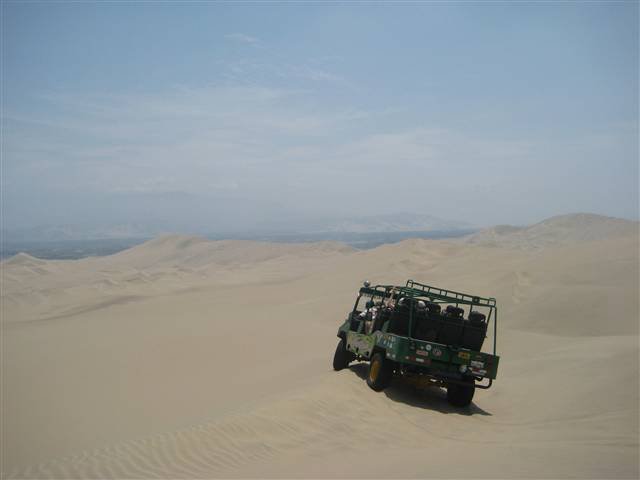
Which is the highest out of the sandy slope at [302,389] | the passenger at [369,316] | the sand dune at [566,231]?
the sand dune at [566,231]

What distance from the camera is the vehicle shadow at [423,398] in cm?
1029

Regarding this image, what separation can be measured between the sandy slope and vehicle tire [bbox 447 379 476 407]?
0.34 metres

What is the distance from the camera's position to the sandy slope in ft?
23.5

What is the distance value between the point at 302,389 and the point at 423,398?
7.62 feet

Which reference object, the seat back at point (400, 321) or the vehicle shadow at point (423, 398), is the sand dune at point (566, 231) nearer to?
the vehicle shadow at point (423, 398)

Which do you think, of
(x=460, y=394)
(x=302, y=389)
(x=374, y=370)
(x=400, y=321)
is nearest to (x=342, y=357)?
(x=302, y=389)

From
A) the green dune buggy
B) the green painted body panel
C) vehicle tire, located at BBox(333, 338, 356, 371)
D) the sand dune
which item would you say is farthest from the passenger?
the sand dune

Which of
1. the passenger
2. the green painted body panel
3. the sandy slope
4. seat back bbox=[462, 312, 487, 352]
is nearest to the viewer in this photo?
the sandy slope

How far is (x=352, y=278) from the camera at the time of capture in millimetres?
39688

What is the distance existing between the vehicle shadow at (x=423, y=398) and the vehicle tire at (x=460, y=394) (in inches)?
4.5

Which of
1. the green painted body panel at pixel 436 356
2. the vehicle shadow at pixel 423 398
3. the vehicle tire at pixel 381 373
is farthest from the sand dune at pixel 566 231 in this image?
the vehicle tire at pixel 381 373

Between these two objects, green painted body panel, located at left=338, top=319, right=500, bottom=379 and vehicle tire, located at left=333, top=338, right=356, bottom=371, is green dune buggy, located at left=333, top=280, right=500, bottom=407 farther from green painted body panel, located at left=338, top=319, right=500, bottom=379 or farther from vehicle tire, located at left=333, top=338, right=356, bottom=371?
vehicle tire, located at left=333, top=338, right=356, bottom=371

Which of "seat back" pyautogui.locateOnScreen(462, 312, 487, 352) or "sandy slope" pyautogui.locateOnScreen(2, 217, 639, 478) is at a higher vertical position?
"seat back" pyautogui.locateOnScreen(462, 312, 487, 352)

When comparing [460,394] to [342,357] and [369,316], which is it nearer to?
[369,316]
